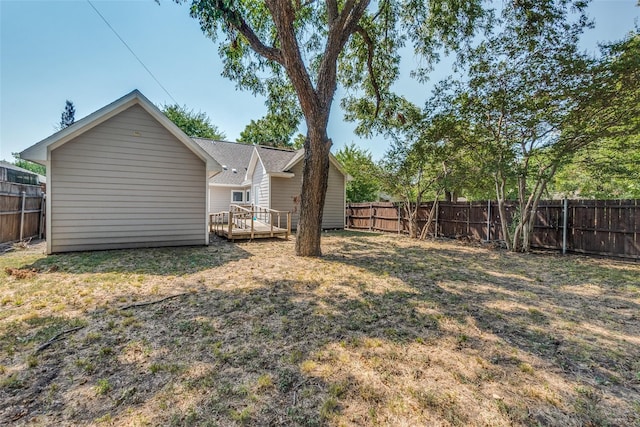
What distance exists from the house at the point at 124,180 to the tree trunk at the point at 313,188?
3.28 metres

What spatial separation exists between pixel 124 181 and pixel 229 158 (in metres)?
12.8

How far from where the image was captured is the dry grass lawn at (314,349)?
6.16 ft

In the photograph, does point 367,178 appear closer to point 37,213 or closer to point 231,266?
point 231,266

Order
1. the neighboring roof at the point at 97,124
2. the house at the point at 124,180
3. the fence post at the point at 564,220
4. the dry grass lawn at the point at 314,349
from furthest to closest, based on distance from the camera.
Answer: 1. the fence post at the point at 564,220
2. the house at the point at 124,180
3. the neighboring roof at the point at 97,124
4. the dry grass lawn at the point at 314,349

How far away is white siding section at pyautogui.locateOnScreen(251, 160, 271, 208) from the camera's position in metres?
13.8

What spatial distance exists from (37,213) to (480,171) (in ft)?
51.3

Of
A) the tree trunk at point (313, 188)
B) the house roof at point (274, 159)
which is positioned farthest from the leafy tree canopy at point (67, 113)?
the tree trunk at point (313, 188)

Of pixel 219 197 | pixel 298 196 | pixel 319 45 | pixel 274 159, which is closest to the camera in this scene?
pixel 319 45

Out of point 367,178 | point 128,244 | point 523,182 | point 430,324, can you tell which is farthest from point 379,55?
point 128,244

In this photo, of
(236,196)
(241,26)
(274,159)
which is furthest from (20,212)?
(236,196)

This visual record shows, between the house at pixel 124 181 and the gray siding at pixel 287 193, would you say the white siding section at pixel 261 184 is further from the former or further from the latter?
the house at pixel 124 181

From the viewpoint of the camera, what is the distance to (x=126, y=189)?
7.48 m

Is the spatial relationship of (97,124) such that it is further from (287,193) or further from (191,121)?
(191,121)

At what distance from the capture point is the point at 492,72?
313 inches
